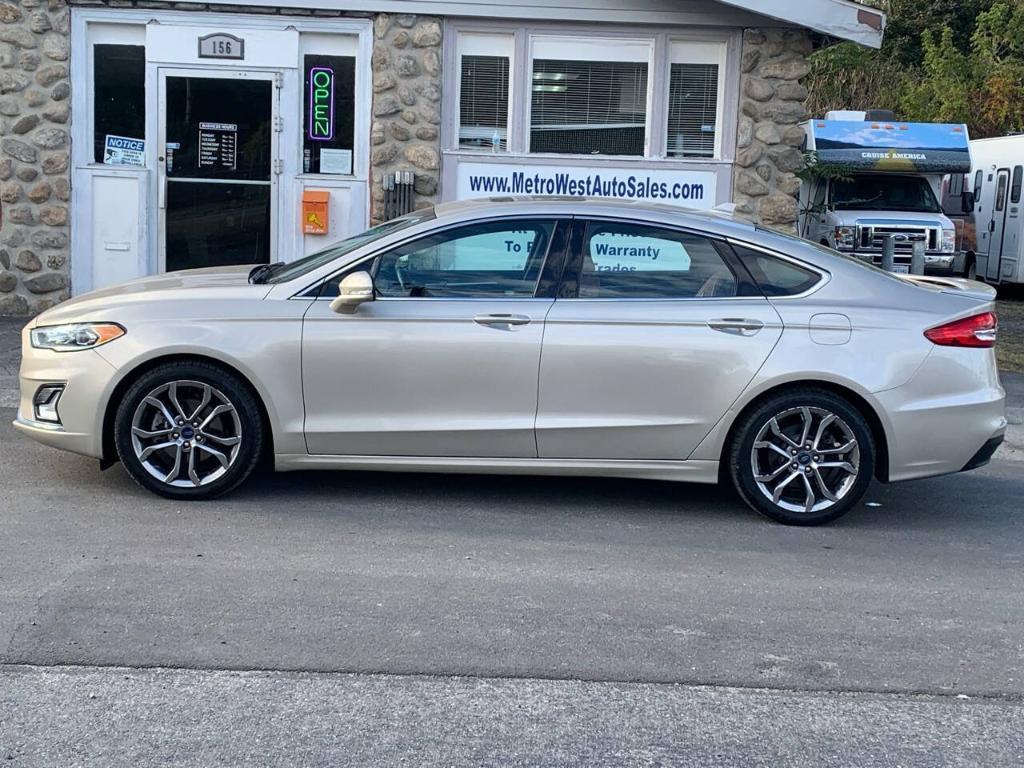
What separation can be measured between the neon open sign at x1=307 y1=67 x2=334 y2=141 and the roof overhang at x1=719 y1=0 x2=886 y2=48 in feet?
12.8

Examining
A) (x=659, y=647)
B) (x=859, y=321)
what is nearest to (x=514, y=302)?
(x=859, y=321)

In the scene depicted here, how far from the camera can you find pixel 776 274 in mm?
6559

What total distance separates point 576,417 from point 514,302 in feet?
2.17

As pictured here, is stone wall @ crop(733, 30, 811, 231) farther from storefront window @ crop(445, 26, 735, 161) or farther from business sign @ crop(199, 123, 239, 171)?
business sign @ crop(199, 123, 239, 171)

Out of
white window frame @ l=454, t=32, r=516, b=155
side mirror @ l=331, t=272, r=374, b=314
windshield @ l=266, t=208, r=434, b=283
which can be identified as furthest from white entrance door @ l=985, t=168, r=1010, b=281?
side mirror @ l=331, t=272, r=374, b=314

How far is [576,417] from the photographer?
251 inches

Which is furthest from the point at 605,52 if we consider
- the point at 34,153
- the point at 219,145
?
the point at 34,153

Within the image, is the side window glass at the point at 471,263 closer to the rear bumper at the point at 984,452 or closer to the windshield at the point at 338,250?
the windshield at the point at 338,250

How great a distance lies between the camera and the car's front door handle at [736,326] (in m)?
6.38

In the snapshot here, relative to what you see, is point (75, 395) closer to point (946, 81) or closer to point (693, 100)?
point (693, 100)

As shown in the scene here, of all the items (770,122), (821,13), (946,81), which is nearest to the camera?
(821,13)

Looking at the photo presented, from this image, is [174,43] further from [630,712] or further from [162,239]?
[630,712]

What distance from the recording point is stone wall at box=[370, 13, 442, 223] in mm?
12195

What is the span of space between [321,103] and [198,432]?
6681 mm
